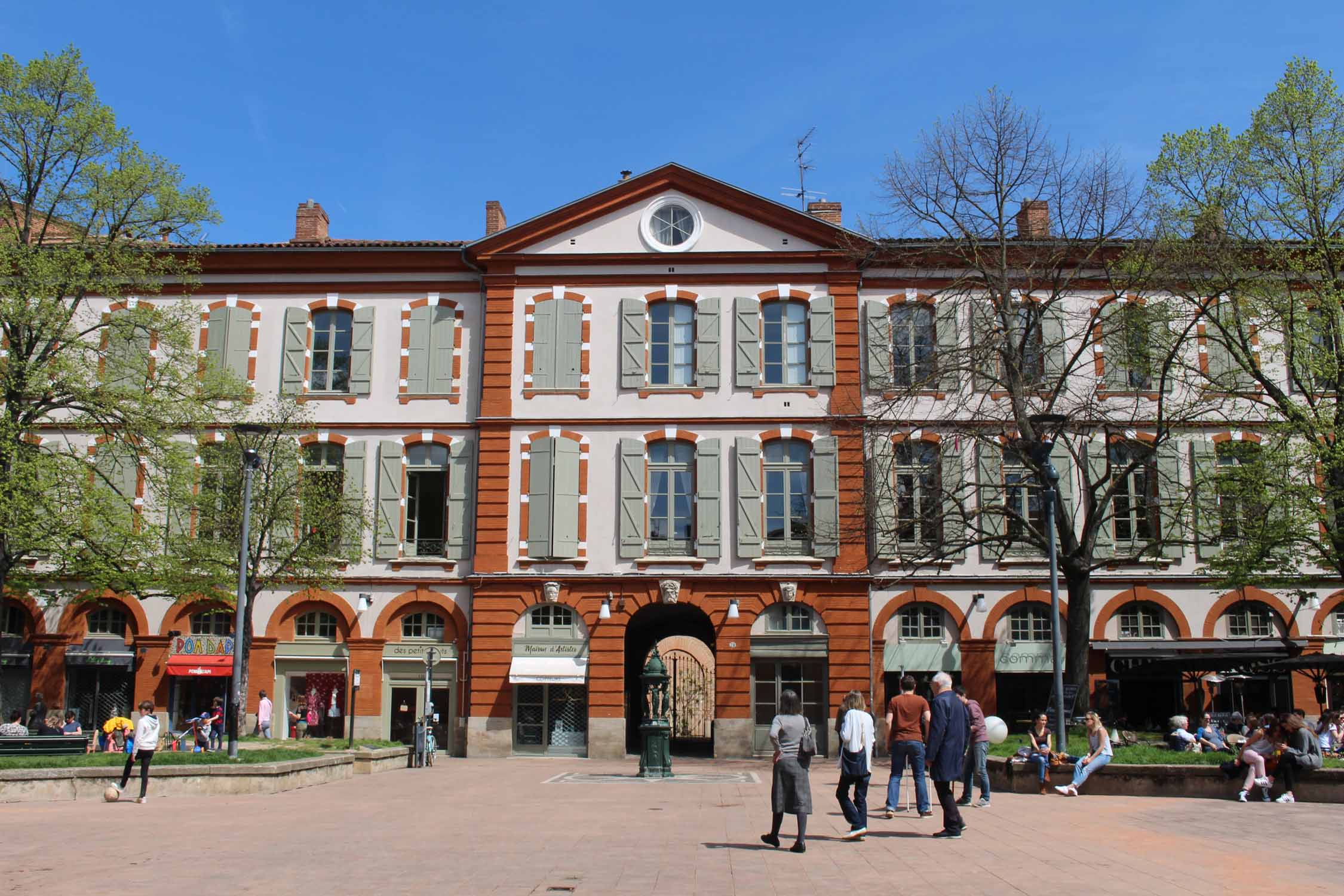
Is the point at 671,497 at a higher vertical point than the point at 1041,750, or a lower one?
higher

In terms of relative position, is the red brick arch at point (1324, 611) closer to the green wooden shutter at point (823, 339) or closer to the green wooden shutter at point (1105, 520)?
the green wooden shutter at point (1105, 520)

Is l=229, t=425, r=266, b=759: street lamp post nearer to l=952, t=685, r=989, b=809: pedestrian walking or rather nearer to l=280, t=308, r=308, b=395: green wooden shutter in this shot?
l=280, t=308, r=308, b=395: green wooden shutter

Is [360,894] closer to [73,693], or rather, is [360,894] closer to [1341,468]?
[1341,468]

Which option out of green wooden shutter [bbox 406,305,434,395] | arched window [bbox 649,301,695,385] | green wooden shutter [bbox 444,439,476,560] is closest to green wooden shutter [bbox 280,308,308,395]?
green wooden shutter [bbox 406,305,434,395]

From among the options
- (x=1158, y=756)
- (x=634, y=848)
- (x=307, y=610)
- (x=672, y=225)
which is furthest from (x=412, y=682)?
(x=634, y=848)

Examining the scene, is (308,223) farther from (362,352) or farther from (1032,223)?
(1032,223)

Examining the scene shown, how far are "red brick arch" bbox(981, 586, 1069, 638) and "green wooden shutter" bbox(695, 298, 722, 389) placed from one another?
8.86m

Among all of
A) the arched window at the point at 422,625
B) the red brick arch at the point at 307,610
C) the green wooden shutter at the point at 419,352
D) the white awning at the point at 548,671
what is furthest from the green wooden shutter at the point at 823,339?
the red brick arch at the point at 307,610

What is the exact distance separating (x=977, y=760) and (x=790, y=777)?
17.8ft

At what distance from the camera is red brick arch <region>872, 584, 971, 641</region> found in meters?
30.3

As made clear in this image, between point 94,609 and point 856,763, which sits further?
point 94,609

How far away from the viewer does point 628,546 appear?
3022cm

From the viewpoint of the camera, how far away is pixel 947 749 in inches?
513

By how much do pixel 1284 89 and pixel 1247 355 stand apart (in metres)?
5.12
